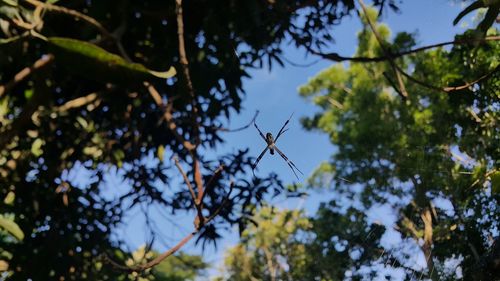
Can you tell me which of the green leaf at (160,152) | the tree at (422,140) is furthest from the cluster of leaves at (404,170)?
the green leaf at (160,152)

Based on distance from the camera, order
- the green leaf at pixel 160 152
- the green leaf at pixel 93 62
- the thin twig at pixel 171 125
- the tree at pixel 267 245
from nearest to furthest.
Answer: the green leaf at pixel 93 62
the thin twig at pixel 171 125
the green leaf at pixel 160 152
the tree at pixel 267 245

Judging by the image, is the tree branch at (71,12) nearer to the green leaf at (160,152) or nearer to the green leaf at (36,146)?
the green leaf at (36,146)

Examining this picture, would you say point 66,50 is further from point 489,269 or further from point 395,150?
point 395,150

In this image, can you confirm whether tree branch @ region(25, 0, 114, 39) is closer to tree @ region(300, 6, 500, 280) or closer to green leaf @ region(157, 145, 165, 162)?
tree @ region(300, 6, 500, 280)

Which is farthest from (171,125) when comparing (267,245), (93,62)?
(267,245)

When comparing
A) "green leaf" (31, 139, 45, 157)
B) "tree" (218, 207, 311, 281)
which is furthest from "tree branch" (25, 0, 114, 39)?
"tree" (218, 207, 311, 281)

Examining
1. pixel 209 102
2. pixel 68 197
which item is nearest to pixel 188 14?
pixel 209 102
